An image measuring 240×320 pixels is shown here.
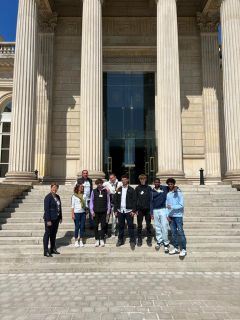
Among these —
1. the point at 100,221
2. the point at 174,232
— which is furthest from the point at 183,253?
the point at 100,221

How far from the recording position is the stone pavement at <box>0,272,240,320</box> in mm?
5449

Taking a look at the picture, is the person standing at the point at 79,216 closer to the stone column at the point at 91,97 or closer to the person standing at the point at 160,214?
the person standing at the point at 160,214

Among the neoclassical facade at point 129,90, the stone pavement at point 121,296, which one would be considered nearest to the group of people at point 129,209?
the stone pavement at point 121,296

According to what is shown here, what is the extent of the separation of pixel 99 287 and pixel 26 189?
907 cm

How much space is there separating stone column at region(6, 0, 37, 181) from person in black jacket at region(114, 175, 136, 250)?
25.2 ft

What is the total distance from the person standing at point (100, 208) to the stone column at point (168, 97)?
680 centimetres

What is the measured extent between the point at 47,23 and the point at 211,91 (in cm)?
1175

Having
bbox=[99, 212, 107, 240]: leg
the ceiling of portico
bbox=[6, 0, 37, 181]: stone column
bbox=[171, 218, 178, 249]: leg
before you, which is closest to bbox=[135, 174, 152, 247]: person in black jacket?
bbox=[171, 218, 178, 249]: leg

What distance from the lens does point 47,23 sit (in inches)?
890

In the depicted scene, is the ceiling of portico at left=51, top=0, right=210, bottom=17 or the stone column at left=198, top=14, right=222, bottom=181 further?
the ceiling of portico at left=51, top=0, right=210, bottom=17

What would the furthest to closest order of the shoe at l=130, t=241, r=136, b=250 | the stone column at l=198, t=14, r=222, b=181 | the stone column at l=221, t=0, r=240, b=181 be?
the stone column at l=198, t=14, r=222, b=181, the stone column at l=221, t=0, r=240, b=181, the shoe at l=130, t=241, r=136, b=250

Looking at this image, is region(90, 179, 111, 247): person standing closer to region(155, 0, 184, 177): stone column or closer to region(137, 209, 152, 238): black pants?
region(137, 209, 152, 238): black pants

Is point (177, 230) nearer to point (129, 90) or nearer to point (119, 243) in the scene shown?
point (119, 243)

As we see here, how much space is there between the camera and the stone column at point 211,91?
2123cm
